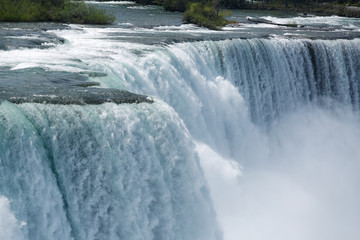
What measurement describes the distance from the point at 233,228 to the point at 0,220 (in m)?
5.90

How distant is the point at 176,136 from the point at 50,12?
1527 centimetres

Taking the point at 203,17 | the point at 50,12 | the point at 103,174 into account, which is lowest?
the point at 103,174

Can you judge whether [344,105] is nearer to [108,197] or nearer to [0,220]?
[108,197]

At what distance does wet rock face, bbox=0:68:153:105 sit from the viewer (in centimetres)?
844

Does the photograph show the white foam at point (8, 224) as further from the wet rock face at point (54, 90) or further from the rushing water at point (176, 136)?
the wet rock face at point (54, 90)

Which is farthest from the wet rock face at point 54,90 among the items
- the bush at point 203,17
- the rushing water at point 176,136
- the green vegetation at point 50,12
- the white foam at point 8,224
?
the bush at point 203,17

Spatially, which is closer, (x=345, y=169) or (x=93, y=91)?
(x=93, y=91)

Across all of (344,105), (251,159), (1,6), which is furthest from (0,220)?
(1,6)

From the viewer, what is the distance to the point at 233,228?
1080cm

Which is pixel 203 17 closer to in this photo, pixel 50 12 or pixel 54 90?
pixel 50 12

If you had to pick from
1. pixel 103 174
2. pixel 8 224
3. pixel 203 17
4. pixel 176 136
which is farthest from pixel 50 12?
pixel 8 224

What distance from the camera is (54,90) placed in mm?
9227

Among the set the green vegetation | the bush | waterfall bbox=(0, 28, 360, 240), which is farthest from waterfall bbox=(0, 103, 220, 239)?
the bush

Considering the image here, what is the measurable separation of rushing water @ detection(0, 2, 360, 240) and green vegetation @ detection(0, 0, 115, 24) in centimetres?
199
